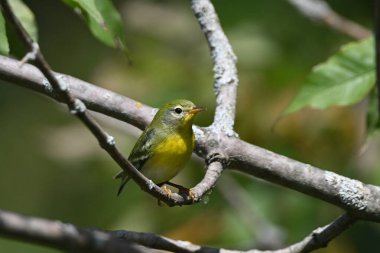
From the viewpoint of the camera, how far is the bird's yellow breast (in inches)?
133

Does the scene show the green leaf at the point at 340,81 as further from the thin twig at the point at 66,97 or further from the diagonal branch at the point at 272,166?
the thin twig at the point at 66,97

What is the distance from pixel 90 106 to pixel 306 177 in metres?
0.84

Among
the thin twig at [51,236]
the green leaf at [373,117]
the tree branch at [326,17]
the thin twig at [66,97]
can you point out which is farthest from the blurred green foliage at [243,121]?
the thin twig at [51,236]

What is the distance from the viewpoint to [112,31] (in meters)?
2.81

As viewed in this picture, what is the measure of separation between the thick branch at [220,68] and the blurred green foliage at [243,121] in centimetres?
131

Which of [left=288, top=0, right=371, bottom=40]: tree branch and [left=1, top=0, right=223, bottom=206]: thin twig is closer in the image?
[left=1, top=0, right=223, bottom=206]: thin twig

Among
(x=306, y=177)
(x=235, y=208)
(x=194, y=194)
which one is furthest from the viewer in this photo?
(x=235, y=208)

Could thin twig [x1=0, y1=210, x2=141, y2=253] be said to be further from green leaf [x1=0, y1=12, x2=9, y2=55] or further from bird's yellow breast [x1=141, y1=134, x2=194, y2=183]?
bird's yellow breast [x1=141, y1=134, x2=194, y2=183]

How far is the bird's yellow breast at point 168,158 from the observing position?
11.1 feet

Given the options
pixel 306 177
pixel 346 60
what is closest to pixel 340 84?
A: pixel 346 60

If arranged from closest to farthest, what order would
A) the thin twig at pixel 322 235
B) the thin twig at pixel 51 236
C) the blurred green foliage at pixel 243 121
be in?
the thin twig at pixel 51 236, the thin twig at pixel 322 235, the blurred green foliage at pixel 243 121

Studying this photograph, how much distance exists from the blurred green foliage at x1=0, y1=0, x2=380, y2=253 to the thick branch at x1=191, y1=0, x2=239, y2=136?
131 cm

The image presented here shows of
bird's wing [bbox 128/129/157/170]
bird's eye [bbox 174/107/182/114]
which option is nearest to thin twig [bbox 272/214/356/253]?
bird's wing [bbox 128/129/157/170]

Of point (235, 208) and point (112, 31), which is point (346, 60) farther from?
point (235, 208)
